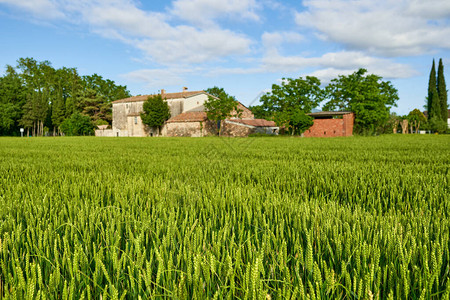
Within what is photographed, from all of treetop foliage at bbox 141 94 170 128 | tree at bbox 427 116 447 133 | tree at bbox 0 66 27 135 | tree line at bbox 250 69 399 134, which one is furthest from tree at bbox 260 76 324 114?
tree at bbox 0 66 27 135

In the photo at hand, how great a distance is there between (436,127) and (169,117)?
152 feet

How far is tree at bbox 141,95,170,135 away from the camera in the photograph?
4594 cm

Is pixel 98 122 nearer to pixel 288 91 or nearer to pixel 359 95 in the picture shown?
pixel 288 91

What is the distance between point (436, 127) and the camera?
174ft

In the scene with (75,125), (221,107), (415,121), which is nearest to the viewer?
(221,107)

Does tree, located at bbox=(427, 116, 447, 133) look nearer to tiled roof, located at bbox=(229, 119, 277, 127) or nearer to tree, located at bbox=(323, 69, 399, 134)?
tree, located at bbox=(323, 69, 399, 134)

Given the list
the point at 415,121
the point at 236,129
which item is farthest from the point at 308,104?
the point at 415,121

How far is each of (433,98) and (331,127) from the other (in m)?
32.8

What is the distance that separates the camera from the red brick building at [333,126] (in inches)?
1470

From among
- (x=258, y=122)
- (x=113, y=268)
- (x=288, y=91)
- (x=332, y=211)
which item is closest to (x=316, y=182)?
(x=332, y=211)

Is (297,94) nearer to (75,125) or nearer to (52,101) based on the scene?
(75,125)

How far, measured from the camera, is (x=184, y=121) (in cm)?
4369

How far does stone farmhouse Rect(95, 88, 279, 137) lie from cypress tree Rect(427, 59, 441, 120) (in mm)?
33178

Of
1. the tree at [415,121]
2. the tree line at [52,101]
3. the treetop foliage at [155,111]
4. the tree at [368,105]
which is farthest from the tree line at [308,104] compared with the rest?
the tree line at [52,101]
